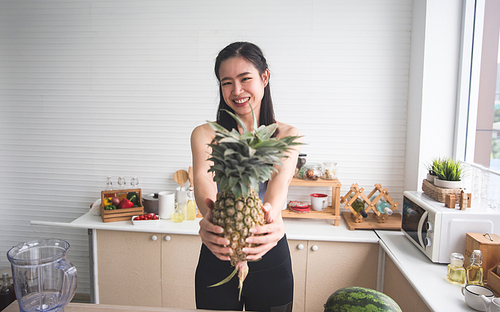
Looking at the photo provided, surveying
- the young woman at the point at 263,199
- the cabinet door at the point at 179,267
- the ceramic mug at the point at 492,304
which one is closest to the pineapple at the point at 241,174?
the young woman at the point at 263,199

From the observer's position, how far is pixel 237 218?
3.35 feet

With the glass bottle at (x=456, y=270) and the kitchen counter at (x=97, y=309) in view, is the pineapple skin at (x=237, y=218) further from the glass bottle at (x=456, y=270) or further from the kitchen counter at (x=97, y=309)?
the glass bottle at (x=456, y=270)

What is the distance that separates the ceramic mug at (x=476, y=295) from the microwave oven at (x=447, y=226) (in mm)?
410

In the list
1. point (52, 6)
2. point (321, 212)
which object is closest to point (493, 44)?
point (321, 212)

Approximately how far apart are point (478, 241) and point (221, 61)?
5.50 feet

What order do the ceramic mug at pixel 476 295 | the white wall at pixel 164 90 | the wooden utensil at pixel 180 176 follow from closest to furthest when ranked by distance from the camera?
the ceramic mug at pixel 476 295 → the white wall at pixel 164 90 → the wooden utensil at pixel 180 176

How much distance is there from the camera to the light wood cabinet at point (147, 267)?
2768 millimetres

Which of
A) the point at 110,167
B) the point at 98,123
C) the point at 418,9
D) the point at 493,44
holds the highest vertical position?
the point at 418,9

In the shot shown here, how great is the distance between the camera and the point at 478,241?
1.87 meters

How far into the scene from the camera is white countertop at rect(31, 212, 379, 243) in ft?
8.59

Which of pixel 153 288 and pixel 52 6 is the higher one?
pixel 52 6

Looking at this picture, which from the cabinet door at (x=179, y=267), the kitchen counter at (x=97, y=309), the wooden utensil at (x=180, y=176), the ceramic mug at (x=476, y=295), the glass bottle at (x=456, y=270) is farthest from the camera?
the wooden utensil at (x=180, y=176)

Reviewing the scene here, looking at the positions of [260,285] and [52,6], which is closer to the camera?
[260,285]

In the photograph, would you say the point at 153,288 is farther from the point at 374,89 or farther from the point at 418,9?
the point at 418,9
